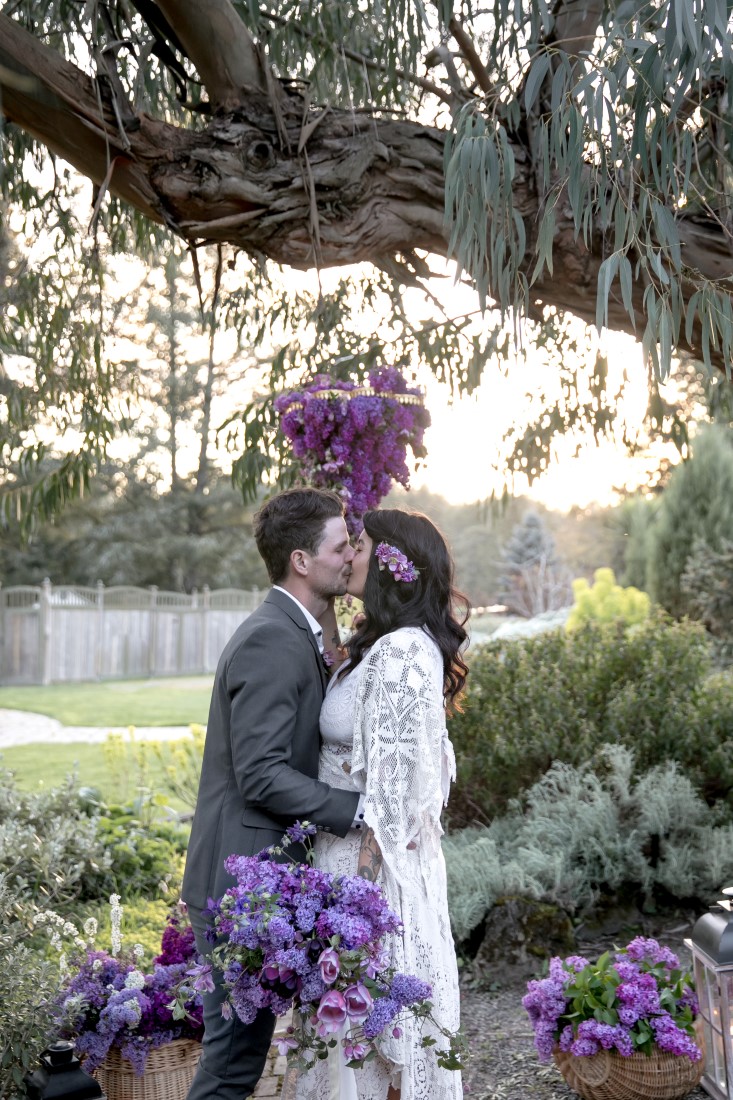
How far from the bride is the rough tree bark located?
1211 mm

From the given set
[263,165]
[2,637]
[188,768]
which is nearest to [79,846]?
[188,768]

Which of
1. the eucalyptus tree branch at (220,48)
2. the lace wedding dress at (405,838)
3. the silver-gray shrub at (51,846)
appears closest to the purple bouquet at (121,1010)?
the lace wedding dress at (405,838)

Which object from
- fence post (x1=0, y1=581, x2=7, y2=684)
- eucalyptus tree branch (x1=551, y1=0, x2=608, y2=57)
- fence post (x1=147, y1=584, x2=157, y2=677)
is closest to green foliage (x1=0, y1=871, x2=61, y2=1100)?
eucalyptus tree branch (x1=551, y1=0, x2=608, y2=57)

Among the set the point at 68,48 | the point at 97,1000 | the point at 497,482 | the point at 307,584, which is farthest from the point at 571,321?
the point at 97,1000

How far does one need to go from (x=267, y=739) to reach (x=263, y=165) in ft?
6.33

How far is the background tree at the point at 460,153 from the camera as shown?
2859 millimetres

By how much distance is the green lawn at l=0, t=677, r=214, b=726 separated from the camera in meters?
14.2

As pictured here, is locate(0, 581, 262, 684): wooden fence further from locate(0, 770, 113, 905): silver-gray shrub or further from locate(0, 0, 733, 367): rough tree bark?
locate(0, 0, 733, 367): rough tree bark

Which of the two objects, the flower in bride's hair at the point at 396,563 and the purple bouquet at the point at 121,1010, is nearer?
the flower in bride's hair at the point at 396,563

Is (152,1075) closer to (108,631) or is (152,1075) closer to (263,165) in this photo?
(263,165)

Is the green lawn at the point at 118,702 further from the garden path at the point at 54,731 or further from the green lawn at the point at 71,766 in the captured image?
the green lawn at the point at 71,766

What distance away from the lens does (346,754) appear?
2.78m

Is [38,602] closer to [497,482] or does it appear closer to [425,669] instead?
[497,482]

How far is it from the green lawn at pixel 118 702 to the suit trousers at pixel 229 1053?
10.3 meters
